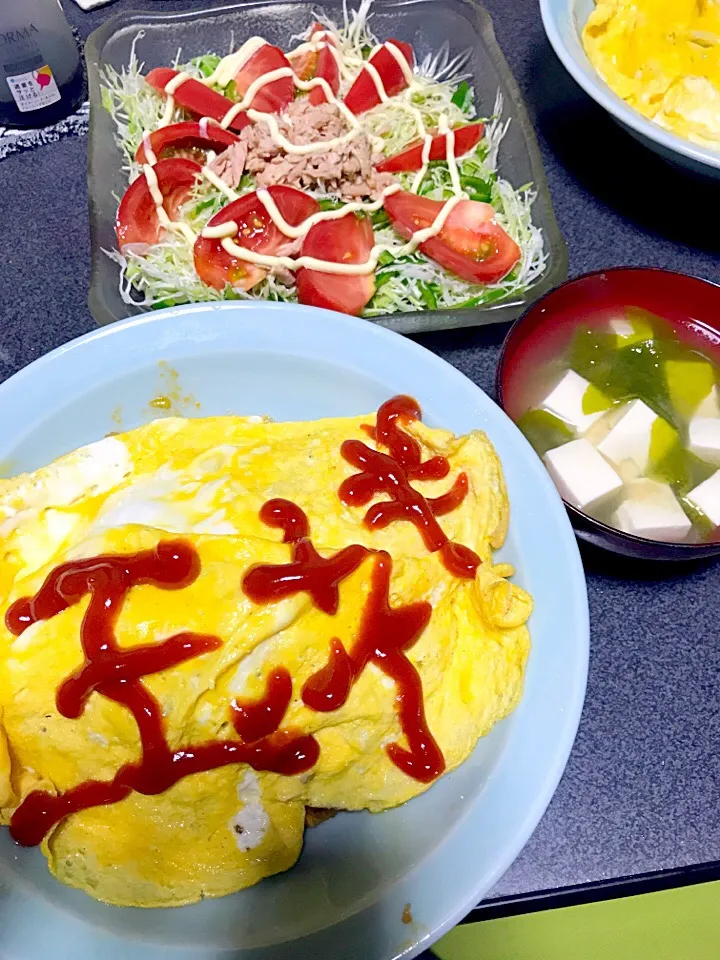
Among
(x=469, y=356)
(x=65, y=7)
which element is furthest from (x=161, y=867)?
(x=65, y=7)

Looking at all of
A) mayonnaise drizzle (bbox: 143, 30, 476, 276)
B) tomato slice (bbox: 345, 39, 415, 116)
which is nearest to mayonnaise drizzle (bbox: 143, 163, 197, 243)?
mayonnaise drizzle (bbox: 143, 30, 476, 276)

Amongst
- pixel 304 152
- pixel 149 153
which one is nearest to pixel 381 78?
pixel 304 152

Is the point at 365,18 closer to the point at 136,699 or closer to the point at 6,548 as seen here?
the point at 6,548

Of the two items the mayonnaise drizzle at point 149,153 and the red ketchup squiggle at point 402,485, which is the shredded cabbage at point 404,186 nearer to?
the mayonnaise drizzle at point 149,153

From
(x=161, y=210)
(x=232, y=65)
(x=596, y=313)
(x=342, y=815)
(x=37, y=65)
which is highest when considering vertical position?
(x=37, y=65)

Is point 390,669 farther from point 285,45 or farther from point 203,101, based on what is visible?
point 285,45

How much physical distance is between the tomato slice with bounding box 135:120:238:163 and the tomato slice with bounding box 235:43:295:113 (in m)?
0.17

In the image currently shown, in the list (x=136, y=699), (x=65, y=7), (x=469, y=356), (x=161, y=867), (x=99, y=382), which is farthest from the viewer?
(x=65, y=7)

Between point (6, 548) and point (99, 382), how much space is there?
46 centimetres

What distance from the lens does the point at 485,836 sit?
129cm

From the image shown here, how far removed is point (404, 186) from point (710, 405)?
133cm

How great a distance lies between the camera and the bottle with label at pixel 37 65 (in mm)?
2379

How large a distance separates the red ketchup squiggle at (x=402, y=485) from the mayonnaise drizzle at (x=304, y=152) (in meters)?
0.78

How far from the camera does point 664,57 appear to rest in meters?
2.32
